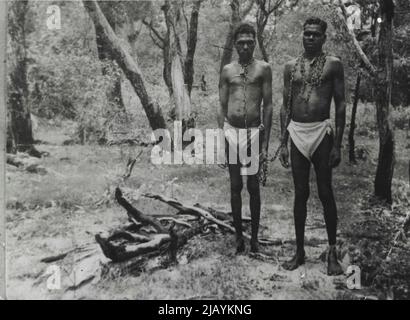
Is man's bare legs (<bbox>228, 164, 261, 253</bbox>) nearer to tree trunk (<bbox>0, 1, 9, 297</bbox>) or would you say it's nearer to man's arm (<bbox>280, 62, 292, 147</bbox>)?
man's arm (<bbox>280, 62, 292, 147</bbox>)

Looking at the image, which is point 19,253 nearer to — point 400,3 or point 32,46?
point 32,46

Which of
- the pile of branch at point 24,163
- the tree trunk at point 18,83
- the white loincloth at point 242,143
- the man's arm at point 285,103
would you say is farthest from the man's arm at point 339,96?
the tree trunk at point 18,83

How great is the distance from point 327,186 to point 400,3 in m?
→ 2.07

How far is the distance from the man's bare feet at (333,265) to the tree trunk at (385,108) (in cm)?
92

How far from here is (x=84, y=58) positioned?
5020mm

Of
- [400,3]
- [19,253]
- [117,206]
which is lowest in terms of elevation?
[19,253]

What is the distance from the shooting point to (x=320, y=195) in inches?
165

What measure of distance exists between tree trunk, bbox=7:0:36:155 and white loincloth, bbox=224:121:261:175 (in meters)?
2.15

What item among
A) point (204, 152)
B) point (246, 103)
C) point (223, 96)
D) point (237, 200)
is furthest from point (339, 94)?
point (204, 152)

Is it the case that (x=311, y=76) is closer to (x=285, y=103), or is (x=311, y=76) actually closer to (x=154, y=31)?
(x=285, y=103)

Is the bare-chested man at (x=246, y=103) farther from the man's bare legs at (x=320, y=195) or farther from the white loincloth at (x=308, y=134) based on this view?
the man's bare legs at (x=320, y=195)

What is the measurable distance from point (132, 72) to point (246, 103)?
153cm

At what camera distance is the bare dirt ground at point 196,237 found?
13.6 feet
